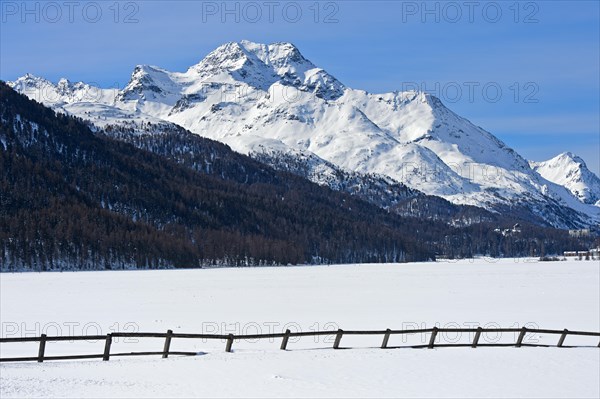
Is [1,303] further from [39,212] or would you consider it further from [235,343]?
[39,212]

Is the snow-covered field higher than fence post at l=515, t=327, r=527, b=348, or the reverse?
fence post at l=515, t=327, r=527, b=348

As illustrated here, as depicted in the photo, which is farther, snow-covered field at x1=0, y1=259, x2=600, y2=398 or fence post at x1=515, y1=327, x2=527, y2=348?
fence post at x1=515, y1=327, x2=527, y2=348

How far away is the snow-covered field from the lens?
27.1 metres

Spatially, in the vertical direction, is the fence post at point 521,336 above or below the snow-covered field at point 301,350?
above

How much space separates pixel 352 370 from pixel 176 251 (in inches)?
5808

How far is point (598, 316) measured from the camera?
5497 cm

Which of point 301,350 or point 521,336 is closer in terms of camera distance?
point 301,350

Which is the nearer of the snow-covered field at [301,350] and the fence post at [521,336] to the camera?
the snow-covered field at [301,350]

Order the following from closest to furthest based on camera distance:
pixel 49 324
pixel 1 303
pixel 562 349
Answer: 1. pixel 562 349
2. pixel 49 324
3. pixel 1 303

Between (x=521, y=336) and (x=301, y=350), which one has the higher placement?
(x=521, y=336)

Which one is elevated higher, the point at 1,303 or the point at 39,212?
the point at 39,212

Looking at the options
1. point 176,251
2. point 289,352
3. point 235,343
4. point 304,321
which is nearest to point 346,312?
point 304,321

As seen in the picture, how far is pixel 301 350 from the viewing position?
34625mm

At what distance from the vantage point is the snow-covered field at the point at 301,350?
27.1m
